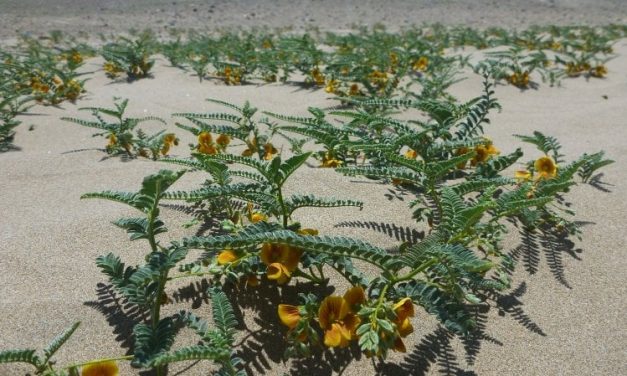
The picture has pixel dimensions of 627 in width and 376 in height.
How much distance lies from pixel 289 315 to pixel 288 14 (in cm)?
→ 1653

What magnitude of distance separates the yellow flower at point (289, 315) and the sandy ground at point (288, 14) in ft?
41.6

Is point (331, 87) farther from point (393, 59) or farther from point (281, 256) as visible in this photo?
point (281, 256)

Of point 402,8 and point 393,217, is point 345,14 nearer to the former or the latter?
point 402,8

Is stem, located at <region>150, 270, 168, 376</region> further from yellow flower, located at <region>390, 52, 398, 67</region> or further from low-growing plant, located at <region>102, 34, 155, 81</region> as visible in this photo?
low-growing plant, located at <region>102, 34, 155, 81</region>

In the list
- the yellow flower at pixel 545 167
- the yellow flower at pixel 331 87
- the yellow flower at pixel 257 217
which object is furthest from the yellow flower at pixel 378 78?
the yellow flower at pixel 257 217

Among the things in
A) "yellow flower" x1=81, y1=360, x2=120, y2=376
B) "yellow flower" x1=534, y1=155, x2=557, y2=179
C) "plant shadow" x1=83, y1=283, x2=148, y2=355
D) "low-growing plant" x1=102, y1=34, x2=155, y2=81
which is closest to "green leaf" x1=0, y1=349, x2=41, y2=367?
"yellow flower" x1=81, y1=360, x2=120, y2=376

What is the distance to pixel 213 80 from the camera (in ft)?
16.7

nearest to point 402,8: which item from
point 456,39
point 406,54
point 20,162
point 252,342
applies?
point 456,39

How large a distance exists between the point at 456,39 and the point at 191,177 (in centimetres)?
634

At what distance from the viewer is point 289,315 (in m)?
1.21

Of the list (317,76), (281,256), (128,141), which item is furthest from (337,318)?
(317,76)

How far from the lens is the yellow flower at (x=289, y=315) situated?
3.92 feet

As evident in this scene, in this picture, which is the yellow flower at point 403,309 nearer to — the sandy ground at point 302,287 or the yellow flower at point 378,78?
the sandy ground at point 302,287

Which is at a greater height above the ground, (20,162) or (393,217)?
(393,217)
